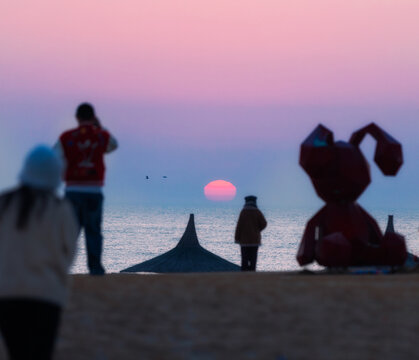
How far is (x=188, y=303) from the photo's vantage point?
29.2 ft

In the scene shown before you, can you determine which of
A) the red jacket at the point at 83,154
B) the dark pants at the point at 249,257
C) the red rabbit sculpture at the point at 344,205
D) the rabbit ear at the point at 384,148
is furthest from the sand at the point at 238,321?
the dark pants at the point at 249,257

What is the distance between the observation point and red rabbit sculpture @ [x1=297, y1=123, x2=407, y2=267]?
12.8m

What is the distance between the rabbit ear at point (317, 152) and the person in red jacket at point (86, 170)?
11.6ft

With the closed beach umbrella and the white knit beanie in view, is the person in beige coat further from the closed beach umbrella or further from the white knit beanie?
the white knit beanie

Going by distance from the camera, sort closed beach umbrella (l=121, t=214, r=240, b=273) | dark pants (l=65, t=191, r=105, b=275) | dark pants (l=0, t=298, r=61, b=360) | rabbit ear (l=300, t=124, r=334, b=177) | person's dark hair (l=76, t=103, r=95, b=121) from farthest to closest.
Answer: closed beach umbrella (l=121, t=214, r=240, b=273) → rabbit ear (l=300, t=124, r=334, b=177) → person's dark hair (l=76, t=103, r=95, b=121) → dark pants (l=65, t=191, r=105, b=275) → dark pants (l=0, t=298, r=61, b=360)

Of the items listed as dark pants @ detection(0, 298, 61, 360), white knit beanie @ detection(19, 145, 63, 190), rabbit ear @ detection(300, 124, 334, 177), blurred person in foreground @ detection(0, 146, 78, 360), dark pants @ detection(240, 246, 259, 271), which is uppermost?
rabbit ear @ detection(300, 124, 334, 177)

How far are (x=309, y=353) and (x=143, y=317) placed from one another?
1.77 meters

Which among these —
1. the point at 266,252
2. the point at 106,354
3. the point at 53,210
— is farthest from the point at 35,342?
the point at 266,252

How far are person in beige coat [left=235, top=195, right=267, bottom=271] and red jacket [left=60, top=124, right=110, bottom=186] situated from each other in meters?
8.24

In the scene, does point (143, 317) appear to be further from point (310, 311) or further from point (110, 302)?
point (310, 311)

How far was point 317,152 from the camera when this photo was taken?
12.8 meters

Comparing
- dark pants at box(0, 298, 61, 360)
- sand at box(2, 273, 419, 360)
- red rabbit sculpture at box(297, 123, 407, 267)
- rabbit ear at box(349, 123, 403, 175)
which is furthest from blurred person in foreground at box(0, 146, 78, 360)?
rabbit ear at box(349, 123, 403, 175)

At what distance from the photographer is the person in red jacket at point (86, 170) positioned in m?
10.5

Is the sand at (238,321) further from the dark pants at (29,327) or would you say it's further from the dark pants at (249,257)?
the dark pants at (249,257)
